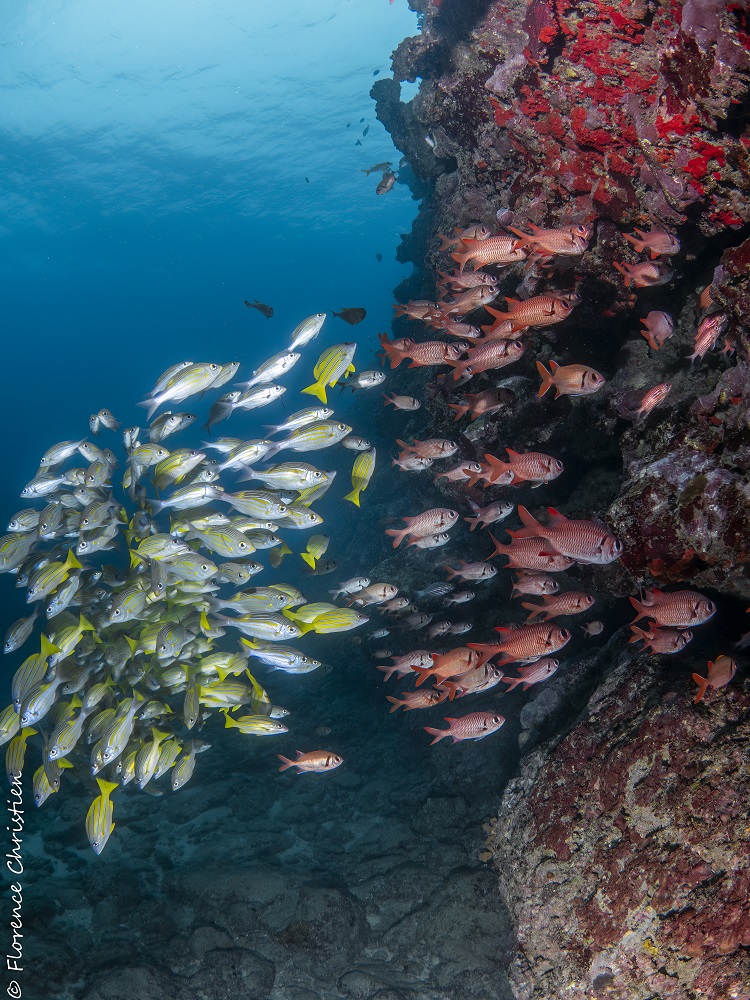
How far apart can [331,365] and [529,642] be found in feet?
11.0

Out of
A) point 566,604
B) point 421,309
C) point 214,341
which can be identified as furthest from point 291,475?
point 214,341

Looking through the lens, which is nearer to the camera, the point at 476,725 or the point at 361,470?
Result: the point at 476,725

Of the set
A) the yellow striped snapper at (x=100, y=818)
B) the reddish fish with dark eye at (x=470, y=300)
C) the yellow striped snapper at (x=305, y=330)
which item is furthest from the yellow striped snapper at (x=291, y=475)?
the yellow striped snapper at (x=100, y=818)

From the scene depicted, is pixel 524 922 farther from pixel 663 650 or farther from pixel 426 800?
pixel 426 800

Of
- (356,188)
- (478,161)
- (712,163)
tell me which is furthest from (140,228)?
(712,163)

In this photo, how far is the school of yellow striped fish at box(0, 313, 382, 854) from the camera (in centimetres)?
504

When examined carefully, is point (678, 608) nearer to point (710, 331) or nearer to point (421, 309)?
point (710, 331)

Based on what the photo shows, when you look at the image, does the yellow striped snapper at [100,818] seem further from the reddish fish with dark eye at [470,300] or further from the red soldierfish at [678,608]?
the reddish fish with dark eye at [470,300]

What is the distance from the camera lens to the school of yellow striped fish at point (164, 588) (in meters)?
5.04

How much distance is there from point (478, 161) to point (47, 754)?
870 centimetres

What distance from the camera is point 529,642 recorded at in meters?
4.13

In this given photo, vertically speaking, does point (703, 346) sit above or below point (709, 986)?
above

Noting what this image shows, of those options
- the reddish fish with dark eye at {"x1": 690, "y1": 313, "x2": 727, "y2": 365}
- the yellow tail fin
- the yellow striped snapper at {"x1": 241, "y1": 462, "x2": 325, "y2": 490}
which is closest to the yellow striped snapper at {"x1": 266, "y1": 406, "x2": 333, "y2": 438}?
the yellow tail fin

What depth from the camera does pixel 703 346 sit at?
4.17 metres
